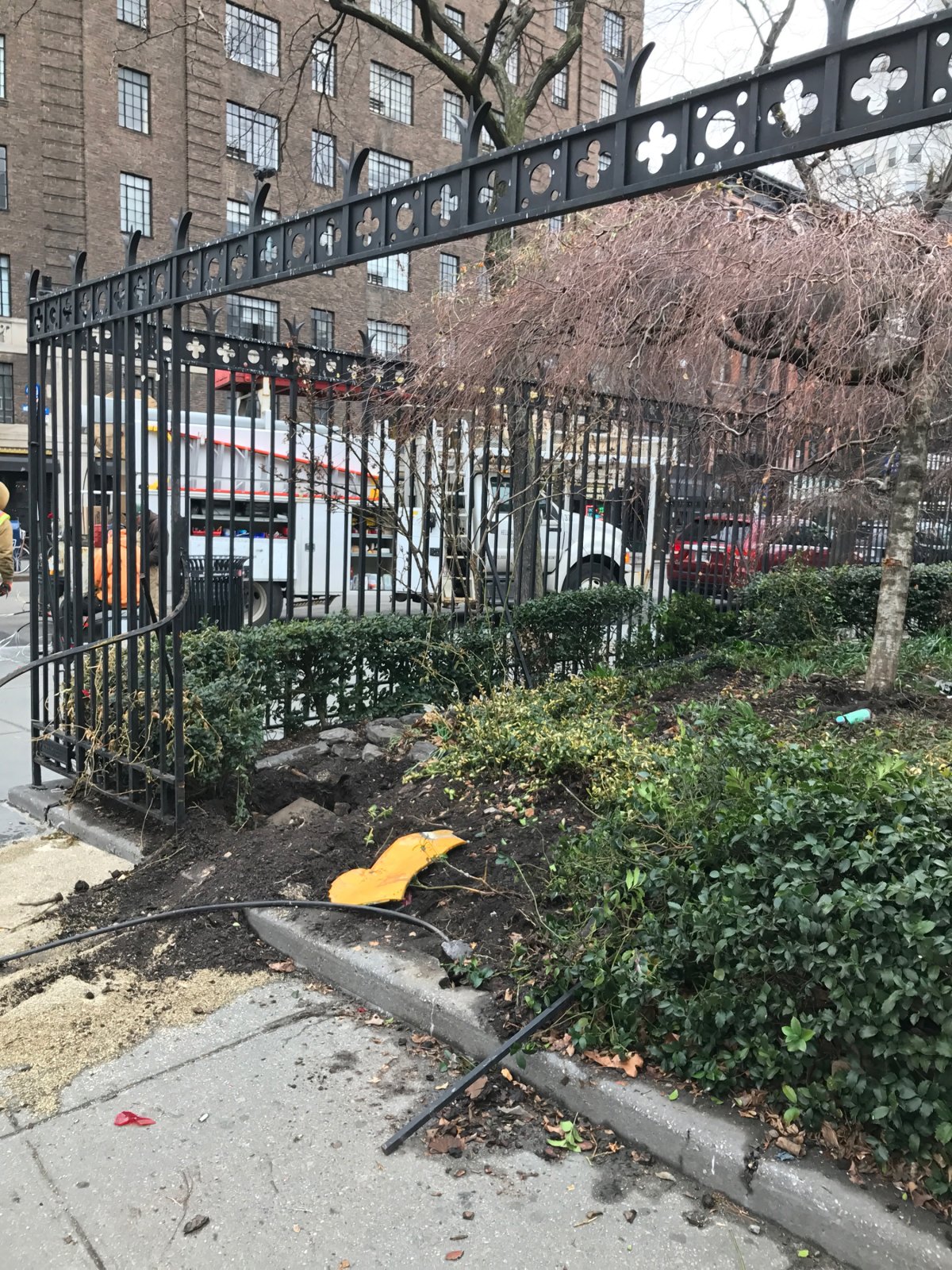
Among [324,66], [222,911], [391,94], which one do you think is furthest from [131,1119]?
[391,94]

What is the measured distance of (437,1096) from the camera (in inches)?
117

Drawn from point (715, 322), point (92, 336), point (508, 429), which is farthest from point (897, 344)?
point (92, 336)

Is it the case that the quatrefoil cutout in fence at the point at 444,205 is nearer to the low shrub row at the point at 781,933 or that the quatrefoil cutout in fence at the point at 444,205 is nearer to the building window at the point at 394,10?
the low shrub row at the point at 781,933

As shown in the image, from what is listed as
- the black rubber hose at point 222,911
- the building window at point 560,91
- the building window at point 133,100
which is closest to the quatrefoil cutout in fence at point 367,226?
the black rubber hose at point 222,911

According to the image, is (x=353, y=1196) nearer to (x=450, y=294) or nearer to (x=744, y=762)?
(x=744, y=762)

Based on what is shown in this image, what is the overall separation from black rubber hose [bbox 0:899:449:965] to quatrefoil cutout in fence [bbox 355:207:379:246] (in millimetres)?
2794

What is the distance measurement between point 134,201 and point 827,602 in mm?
28916

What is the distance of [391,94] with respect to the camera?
35781 millimetres

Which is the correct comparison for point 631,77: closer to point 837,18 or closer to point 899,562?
point 837,18

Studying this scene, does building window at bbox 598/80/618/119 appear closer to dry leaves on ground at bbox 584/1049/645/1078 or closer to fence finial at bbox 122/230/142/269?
fence finial at bbox 122/230/142/269

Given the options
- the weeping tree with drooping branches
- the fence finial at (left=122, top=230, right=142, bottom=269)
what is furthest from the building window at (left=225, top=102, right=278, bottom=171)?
the fence finial at (left=122, top=230, right=142, bottom=269)

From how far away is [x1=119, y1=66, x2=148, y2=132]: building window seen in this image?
2973 centimetres

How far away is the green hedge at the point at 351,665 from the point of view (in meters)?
5.19

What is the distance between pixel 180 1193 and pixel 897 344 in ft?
19.7
